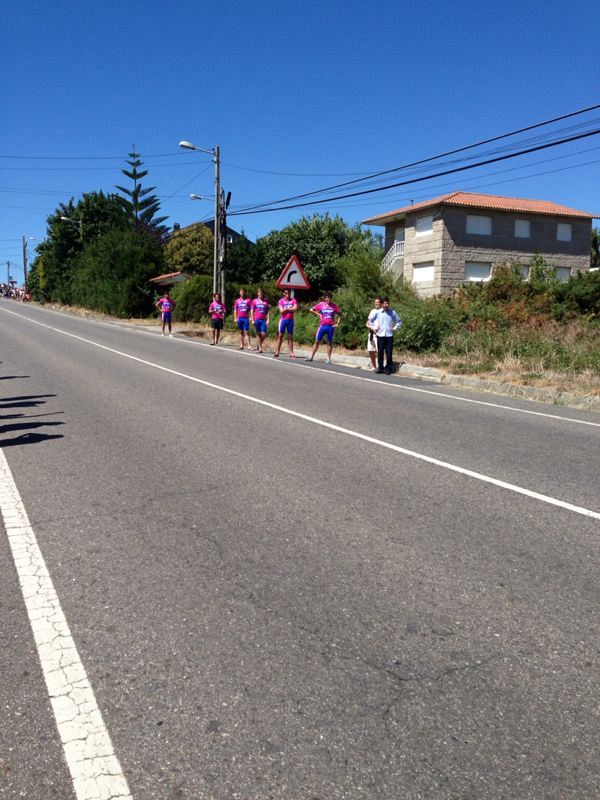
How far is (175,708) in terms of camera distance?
8.67 ft

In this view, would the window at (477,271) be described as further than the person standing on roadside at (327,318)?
Yes

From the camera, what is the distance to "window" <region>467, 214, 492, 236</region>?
3684 cm

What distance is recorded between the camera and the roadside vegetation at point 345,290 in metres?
15.3

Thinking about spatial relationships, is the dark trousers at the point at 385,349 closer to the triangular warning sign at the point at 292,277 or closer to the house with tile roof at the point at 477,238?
the triangular warning sign at the point at 292,277

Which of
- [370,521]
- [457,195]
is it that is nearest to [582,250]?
[457,195]

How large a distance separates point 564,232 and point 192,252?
104 feet

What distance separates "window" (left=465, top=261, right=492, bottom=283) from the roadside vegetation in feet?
7.58

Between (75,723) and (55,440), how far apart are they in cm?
516

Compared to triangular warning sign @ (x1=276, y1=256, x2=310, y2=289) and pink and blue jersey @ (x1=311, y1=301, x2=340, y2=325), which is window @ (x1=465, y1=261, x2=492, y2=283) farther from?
pink and blue jersey @ (x1=311, y1=301, x2=340, y2=325)

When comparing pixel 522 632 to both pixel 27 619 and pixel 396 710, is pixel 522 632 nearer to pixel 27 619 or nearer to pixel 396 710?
pixel 396 710

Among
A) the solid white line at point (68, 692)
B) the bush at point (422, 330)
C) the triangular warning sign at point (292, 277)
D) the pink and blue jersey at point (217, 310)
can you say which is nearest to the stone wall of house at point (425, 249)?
the pink and blue jersey at point (217, 310)

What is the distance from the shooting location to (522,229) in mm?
38312

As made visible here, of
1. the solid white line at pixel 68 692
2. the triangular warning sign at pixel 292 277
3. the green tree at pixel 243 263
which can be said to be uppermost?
the green tree at pixel 243 263

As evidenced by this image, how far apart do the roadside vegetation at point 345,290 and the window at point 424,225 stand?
139 inches
